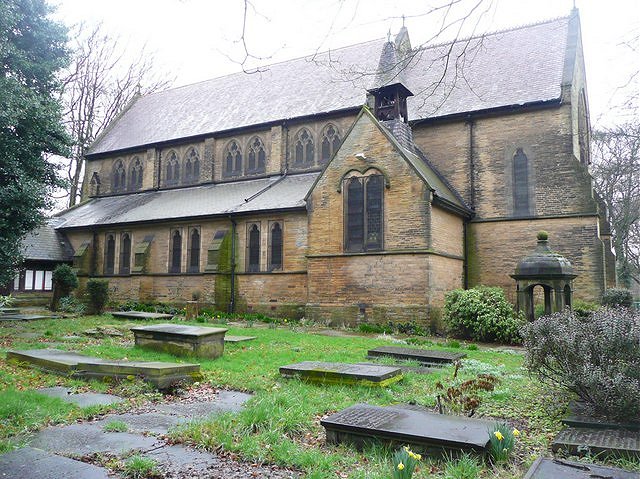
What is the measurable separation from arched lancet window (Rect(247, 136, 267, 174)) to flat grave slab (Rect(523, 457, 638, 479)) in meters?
24.0

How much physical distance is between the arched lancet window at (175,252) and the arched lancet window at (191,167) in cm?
499

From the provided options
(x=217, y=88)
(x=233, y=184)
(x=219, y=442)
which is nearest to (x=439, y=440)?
Answer: (x=219, y=442)

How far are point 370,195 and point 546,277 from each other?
7.14m

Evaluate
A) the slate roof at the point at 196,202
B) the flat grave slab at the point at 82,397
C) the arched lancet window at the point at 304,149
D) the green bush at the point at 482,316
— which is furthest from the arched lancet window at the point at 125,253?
the flat grave slab at the point at 82,397

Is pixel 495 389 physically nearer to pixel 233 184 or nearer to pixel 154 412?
pixel 154 412

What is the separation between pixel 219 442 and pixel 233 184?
23.5 meters

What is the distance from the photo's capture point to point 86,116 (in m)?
39.8

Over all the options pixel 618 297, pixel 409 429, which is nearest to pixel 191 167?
pixel 618 297

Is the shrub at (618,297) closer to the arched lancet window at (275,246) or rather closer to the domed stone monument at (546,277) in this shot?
the domed stone monument at (546,277)

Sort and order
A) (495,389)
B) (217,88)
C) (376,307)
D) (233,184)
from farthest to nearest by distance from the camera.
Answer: (217,88) < (233,184) < (376,307) < (495,389)

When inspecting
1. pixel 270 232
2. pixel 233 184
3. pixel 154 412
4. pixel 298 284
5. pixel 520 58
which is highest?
pixel 520 58

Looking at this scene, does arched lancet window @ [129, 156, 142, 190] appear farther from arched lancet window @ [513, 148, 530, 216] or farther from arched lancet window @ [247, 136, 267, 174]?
arched lancet window @ [513, 148, 530, 216]

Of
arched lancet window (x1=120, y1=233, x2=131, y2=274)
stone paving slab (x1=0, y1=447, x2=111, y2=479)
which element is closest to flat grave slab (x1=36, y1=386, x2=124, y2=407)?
stone paving slab (x1=0, y1=447, x2=111, y2=479)

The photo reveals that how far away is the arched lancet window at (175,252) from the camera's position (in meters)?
25.4
